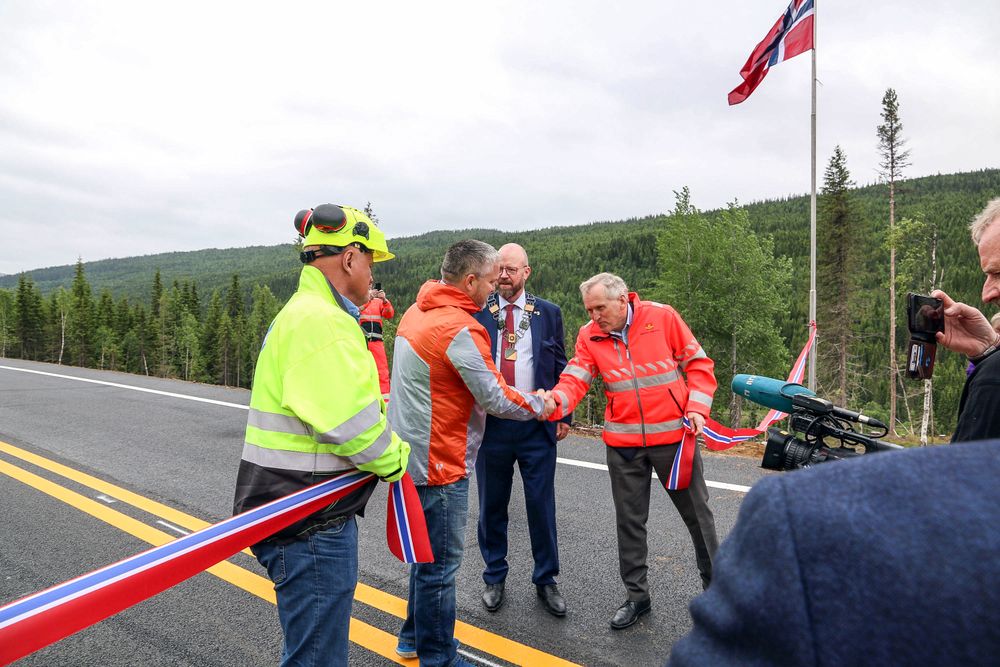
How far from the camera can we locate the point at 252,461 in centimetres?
231

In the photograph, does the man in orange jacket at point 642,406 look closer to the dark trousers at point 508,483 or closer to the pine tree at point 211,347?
the dark trousers at point 508,483

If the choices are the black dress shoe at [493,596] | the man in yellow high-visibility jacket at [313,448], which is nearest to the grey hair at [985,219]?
the man in yellow high-visibility jacket at [313,448]

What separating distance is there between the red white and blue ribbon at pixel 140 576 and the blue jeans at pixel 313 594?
149mm

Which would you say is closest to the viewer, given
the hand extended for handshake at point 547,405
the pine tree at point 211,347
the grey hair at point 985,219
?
the grey hair at point 985,219

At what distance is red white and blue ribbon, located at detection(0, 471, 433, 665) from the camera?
5.28 ft

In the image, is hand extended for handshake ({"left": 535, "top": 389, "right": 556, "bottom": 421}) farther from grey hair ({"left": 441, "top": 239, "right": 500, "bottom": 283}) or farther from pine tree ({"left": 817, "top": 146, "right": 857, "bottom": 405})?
pine tree ({"left": 817, "top": 146, "right": 857, "bottom": 405})

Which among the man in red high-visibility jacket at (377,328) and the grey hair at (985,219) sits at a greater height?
the grey hair at (985,219)

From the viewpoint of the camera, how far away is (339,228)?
2.46 metres

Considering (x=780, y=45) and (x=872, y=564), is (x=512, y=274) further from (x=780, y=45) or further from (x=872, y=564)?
(x=780, y=45)

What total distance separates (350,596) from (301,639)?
0.22 meters

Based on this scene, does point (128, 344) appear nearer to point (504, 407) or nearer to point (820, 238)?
point (820, 238)

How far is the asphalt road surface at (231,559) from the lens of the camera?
3373mm

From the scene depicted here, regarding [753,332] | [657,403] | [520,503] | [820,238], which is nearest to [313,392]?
[657,403]

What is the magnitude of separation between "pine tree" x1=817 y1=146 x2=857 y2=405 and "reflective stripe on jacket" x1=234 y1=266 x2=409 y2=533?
38047mm
